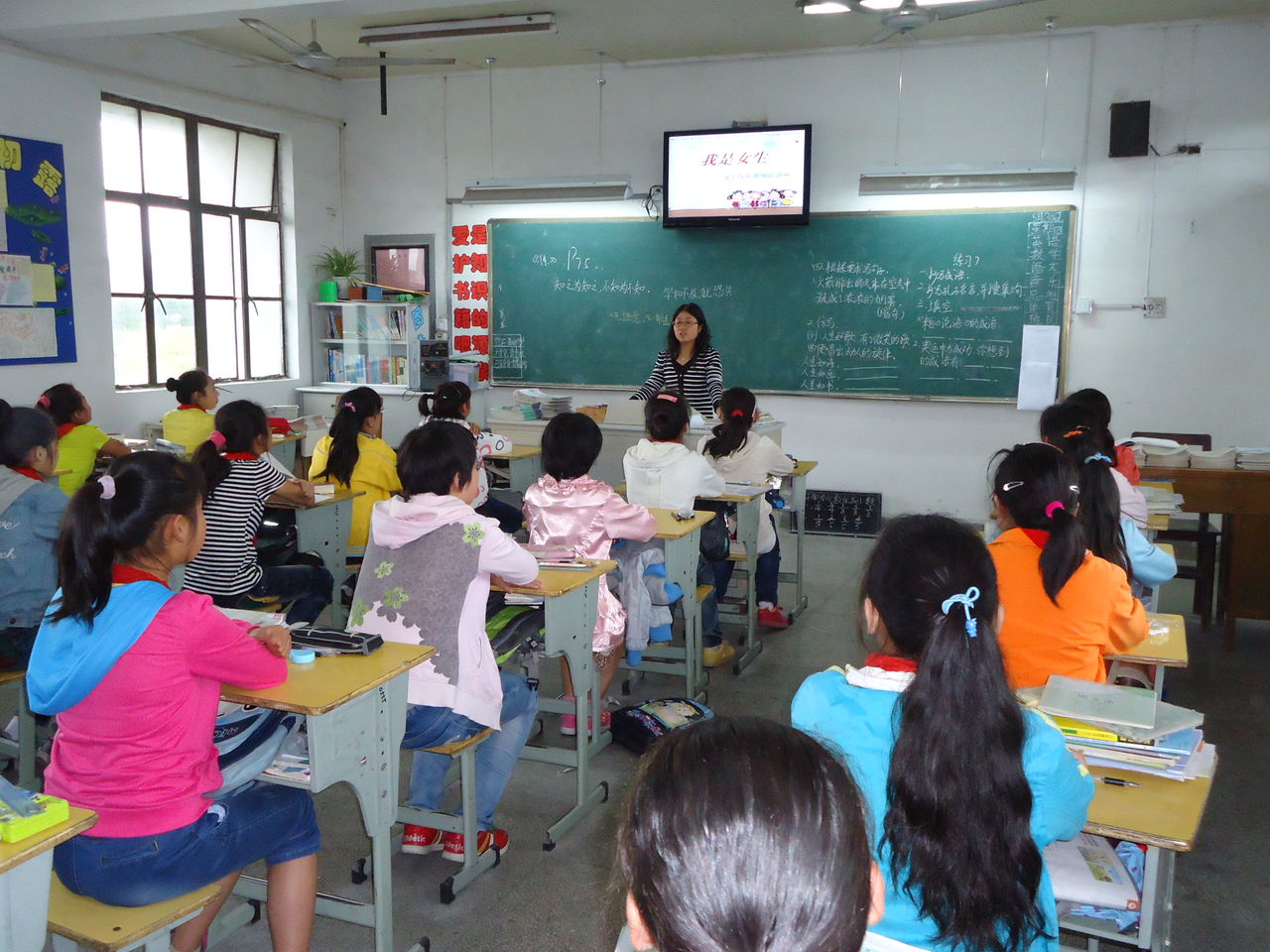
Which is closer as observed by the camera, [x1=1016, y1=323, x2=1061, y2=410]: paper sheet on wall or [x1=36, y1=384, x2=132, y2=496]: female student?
[x1=36, y1=384, x2=132, y2=496]: female student

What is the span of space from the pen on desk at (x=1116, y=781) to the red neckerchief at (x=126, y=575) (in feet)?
5.43

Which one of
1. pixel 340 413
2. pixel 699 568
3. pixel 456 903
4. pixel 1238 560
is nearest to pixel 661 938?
pixel 456 903

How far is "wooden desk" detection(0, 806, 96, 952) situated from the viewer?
1.35m

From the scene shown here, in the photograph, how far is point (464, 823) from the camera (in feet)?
8.57

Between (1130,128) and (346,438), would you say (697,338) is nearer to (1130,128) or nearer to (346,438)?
(346,438)

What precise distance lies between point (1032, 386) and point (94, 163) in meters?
6.03

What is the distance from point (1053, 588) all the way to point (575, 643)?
130 centimetres

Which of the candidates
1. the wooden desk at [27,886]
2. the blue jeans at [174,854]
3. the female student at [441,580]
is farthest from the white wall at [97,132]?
the wooden desk at [27,886]

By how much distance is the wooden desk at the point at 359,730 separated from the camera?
75.2 inches

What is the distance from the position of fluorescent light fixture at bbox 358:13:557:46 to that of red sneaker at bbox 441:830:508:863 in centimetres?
503

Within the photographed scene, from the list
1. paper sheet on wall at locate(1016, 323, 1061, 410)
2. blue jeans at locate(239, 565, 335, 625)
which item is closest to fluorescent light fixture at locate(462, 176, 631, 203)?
paper sheet on wall at locate(1016, 323, 1061, 410)

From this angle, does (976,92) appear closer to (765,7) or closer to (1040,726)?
(765,7)

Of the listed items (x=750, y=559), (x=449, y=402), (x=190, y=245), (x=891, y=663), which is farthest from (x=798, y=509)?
(x=190, y=245)

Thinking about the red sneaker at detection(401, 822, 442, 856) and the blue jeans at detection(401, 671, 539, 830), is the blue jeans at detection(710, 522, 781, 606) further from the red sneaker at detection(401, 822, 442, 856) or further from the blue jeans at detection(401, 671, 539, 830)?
the red sneaker at detection(401, 822, 442, 856)
